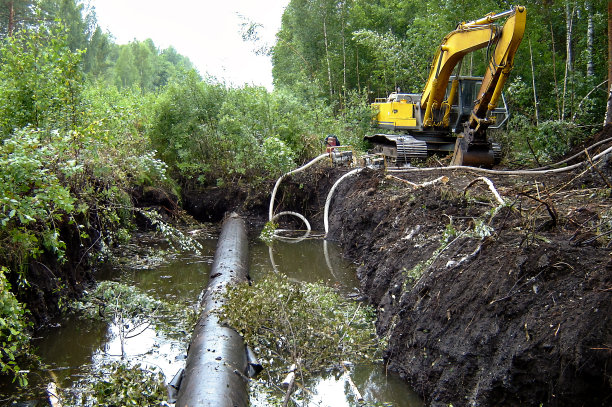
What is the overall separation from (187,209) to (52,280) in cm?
699

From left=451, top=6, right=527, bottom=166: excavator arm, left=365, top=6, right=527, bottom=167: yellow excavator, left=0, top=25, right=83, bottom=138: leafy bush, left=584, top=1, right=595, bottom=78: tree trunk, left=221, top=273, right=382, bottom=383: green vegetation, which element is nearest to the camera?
left=221, top=273, right=382, bottom=383: green vegetation

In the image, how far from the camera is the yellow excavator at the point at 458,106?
10.2 meters

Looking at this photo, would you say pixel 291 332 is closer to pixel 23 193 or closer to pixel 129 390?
pixel 129 390

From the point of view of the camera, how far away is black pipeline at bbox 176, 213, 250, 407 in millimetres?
4156

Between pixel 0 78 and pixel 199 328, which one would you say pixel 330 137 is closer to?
pixel 0 78

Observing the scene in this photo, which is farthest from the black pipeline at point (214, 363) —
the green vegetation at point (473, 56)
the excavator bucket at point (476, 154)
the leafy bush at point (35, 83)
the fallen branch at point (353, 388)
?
the green vegetation at point (473, 56)

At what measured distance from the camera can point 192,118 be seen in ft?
43.4

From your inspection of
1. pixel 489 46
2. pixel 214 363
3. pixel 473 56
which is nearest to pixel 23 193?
pixel 214 363

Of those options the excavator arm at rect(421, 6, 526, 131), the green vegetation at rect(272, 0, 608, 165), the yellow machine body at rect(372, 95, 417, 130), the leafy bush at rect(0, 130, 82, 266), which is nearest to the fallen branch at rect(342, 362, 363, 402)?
the leafy bush at rect(0, 130, 82, 266)

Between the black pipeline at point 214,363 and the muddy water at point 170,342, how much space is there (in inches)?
16.8

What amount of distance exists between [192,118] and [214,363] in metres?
9.53

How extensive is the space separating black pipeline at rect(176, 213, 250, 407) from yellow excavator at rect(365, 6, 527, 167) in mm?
6510

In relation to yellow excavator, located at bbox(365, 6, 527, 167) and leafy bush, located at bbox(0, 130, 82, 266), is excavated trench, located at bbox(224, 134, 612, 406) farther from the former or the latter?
leafy bush, located at bbox(0, 130, 82, 266)

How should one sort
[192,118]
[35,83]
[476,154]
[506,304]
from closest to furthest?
[506,304]
[35,83]
[476,154]
[192,118]
